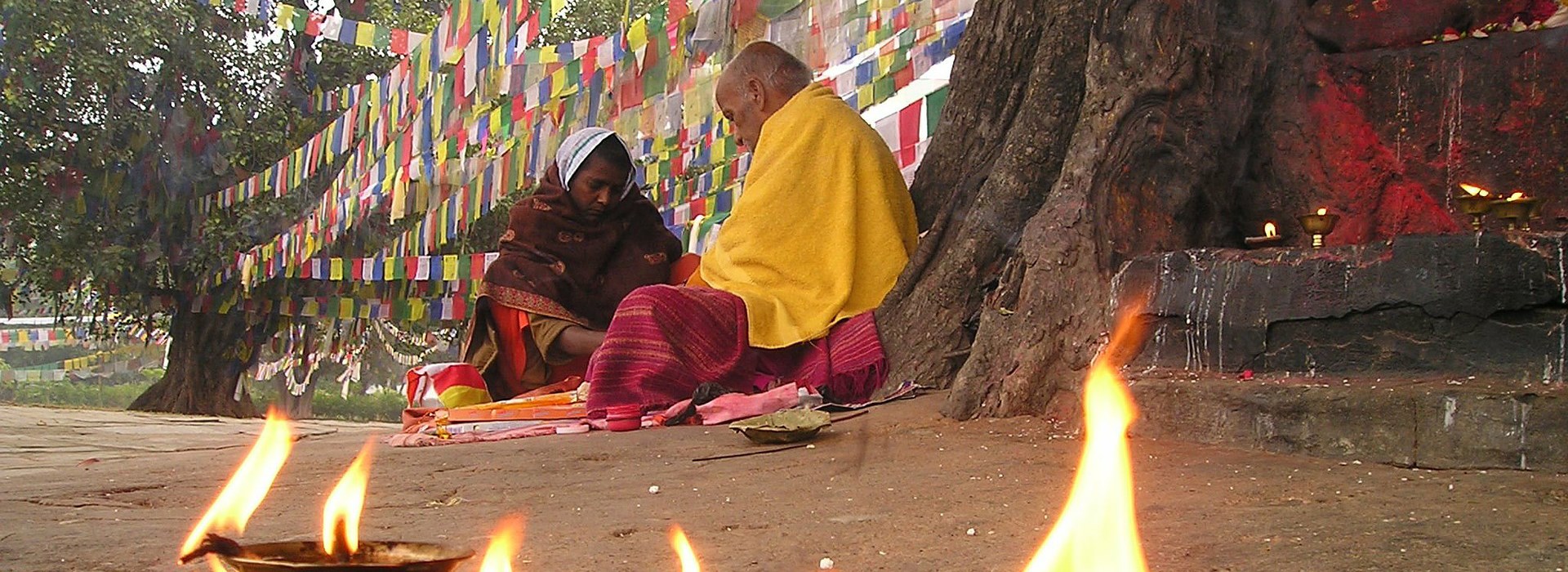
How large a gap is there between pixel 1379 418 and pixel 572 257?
428 cm

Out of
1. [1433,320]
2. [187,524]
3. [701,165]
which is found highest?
[701,165]

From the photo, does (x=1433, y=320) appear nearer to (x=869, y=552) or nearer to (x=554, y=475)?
(x=869, y=552)

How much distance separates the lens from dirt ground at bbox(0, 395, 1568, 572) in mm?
2215

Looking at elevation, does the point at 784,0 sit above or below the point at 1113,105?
above

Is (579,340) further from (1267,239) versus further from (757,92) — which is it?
(1267,239)

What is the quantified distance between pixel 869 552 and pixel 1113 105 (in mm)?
2175

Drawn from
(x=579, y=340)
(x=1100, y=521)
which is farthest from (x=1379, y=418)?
(x=579, y=340)

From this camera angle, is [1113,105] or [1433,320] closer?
[1433,320]

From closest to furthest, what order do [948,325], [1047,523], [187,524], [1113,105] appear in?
[1047,523]
[187,524]
[1113,105]
[948,325]

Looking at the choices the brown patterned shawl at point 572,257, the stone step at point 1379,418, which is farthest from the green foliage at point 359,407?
the stone step at point 1379,418

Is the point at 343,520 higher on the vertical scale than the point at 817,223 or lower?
lower

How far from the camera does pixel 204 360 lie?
1586 cm

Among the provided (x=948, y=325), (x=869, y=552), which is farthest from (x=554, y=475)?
(x=948, y=325)

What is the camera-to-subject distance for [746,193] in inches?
219
